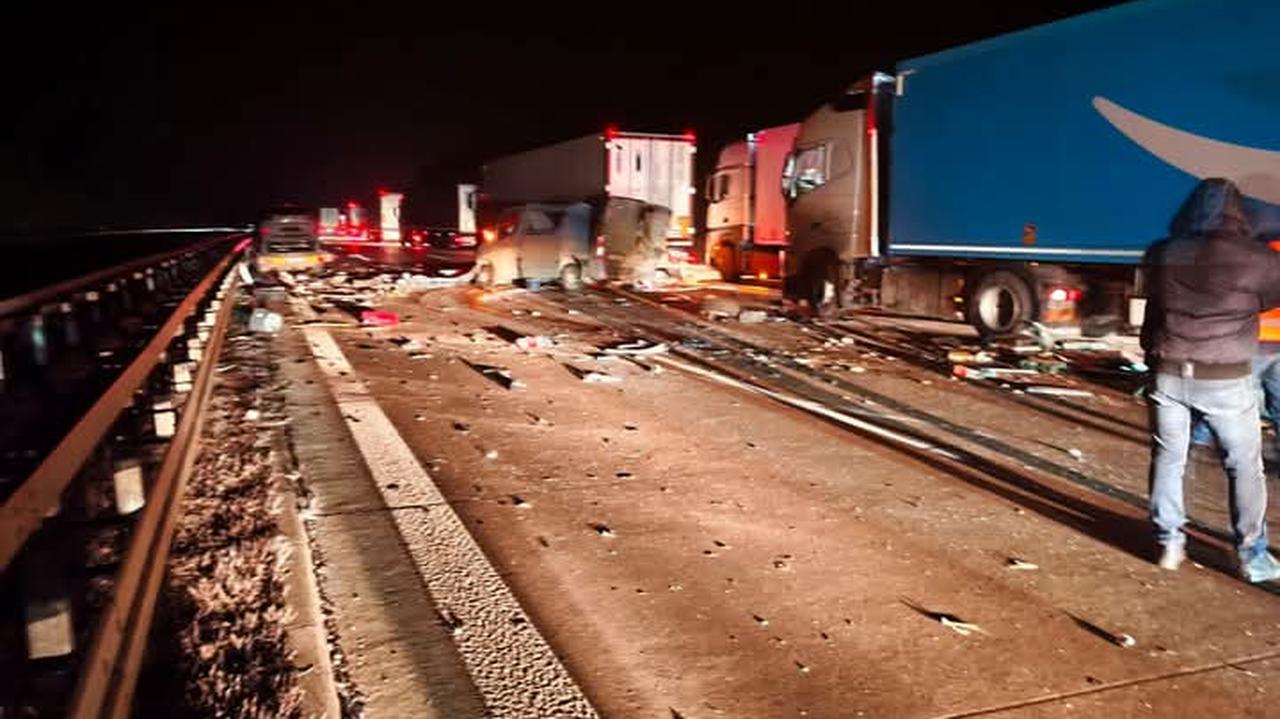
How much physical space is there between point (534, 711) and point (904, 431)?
5033 millimetres

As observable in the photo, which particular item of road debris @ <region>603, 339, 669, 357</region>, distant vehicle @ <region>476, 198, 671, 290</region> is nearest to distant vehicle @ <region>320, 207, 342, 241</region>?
distant vehicle @ <region>476, 198, 671, 290</region>

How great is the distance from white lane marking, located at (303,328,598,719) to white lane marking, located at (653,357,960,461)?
3.53 m

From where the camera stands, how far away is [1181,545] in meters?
4.72

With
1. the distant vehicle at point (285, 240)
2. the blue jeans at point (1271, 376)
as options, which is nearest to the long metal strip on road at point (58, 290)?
the blue jeans at point (1271, 376)

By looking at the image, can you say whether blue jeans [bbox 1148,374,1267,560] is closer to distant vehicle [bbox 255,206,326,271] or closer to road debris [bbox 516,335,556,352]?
road debris [bbox 516,335,556,352]

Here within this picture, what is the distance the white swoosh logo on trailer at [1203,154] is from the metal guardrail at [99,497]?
928 centimetres

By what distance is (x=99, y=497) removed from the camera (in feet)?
17.5

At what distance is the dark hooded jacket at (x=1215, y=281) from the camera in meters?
4.37

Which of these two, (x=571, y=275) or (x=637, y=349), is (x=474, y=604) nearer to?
(x=637, y=349)

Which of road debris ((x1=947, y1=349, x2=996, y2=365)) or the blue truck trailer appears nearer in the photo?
the blue truck trailer

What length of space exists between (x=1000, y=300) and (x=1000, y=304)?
0.17ft

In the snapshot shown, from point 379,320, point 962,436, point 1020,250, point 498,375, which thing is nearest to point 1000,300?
point 1020,250

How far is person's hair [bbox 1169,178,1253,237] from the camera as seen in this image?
14.4 feet

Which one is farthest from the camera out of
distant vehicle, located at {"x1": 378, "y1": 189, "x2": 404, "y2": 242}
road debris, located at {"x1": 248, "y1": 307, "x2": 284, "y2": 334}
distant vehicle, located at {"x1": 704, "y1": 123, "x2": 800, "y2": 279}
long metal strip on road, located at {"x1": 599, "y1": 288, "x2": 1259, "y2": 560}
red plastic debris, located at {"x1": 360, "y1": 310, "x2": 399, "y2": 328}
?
distant vehicle, located at {"x1": 378, "y1": 189, "x2": 404, "y2": 242}
